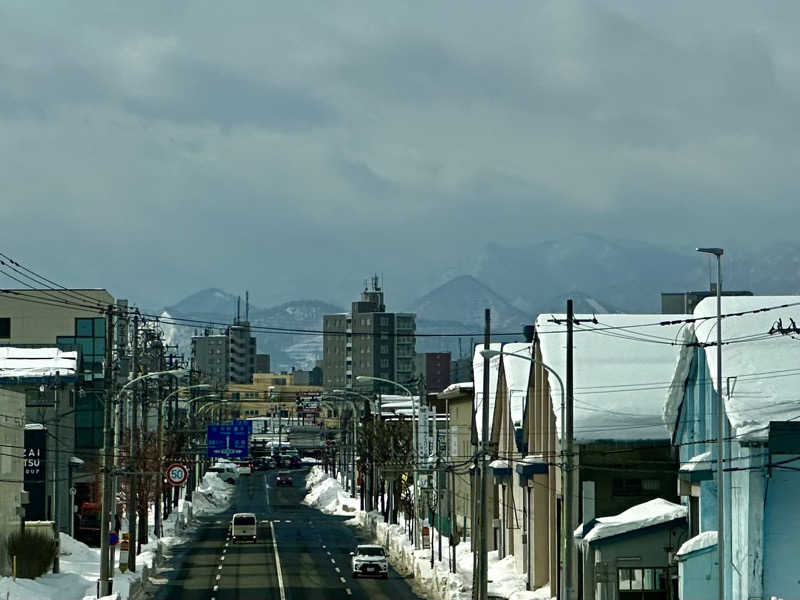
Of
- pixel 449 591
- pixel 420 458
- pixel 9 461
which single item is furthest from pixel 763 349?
pixel 420 458

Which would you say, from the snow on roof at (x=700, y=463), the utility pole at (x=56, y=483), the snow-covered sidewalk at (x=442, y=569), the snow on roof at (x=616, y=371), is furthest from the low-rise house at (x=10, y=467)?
the snow on roof at (x=700, y=463)

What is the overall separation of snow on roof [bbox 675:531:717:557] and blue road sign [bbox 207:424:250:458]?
73877mm

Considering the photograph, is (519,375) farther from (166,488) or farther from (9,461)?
(166,488)

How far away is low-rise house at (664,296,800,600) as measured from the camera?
4631cm

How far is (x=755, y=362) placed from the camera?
51.0m

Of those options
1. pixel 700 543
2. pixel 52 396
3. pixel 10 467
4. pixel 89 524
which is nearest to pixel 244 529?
pixel 89 524

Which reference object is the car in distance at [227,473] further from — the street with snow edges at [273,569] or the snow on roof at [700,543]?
the snow on roof at [700,543]

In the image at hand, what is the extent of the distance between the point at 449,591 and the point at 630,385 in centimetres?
1116

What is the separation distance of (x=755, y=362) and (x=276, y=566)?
38047 mm

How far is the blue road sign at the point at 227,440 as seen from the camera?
122 m

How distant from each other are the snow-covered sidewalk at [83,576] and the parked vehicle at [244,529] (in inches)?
164

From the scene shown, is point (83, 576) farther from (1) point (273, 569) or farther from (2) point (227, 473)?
(2) point (227, 473)

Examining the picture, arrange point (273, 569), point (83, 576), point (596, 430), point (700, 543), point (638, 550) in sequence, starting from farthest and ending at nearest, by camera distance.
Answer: point (273, 569) → point (83, 576) → point (596, 430) → point (638, 550) → point (700, 543)

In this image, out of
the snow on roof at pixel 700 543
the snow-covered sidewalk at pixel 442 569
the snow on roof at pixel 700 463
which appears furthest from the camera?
the snow-covered sidewalk at pixel 442 569
